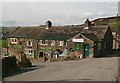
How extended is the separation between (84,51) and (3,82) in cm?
2669

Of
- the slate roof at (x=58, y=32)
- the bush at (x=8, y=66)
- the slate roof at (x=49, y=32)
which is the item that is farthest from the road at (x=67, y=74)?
the slate roof at (x=49, y=32)

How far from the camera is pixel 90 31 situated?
48.4 meters

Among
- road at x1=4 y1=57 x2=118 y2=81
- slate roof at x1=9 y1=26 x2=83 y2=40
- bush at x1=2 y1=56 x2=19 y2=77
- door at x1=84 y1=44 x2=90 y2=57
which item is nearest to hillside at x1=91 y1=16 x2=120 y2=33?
slate roof at x1=9 y1=26 x2=83 y2=40

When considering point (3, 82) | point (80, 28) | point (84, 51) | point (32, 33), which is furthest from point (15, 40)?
point (3, 82)

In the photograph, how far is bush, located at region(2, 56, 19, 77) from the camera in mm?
21916

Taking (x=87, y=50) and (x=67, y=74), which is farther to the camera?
(x=87, y=50)

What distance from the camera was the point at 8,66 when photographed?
75.0 feet

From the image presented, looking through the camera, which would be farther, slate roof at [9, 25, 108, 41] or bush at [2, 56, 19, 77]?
slate roof at [9, 25, 108, 41]

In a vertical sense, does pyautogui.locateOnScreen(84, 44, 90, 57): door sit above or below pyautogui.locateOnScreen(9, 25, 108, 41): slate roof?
below

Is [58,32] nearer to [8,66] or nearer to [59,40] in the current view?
[59,40]

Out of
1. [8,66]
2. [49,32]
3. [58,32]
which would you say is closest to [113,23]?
[58,32]

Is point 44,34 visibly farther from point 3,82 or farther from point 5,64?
point 3,82

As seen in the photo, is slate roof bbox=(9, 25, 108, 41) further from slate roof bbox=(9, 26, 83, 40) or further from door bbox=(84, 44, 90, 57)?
door bbox=(84, 44, 90, 57)

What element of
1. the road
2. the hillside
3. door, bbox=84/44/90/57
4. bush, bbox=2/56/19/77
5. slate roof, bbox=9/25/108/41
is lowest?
the road
